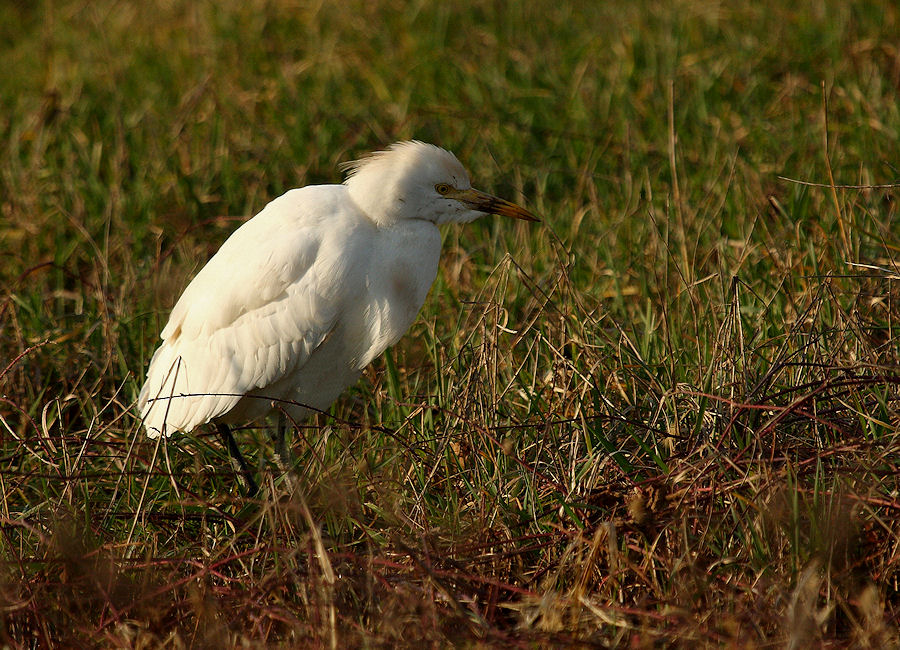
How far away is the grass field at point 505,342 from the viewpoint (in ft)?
8.46

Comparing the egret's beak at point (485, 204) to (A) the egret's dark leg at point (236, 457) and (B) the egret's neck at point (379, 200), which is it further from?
(A) the egret's dark leg at point (236, 457)

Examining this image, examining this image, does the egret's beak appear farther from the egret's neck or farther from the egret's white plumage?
the egret's neck

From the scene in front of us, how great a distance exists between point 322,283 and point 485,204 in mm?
601

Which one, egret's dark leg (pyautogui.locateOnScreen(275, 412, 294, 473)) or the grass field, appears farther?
egret's dark leg (pyautogui.locateOnScreen(275, 412, 294, 473))

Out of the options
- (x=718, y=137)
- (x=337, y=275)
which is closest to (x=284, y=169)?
(x=718, y=137)

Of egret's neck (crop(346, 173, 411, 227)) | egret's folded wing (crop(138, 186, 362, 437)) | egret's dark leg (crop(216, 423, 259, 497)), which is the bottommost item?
egret's dark leg (crop(216, 423, 259, 497))

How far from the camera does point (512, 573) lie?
2.80 metres

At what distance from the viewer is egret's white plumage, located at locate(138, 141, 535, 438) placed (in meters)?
3.33

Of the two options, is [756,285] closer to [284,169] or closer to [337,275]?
[337,275]

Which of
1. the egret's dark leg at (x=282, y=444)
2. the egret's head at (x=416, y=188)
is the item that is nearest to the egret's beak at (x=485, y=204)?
the egret's head at (x=416, y=188)

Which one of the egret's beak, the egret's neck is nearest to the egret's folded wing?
the egret's neck

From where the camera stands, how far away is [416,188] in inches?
133

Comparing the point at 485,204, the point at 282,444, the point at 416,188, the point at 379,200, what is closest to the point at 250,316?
the point at 282,444

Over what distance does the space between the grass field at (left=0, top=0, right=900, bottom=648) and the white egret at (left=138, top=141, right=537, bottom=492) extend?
0.75ft
